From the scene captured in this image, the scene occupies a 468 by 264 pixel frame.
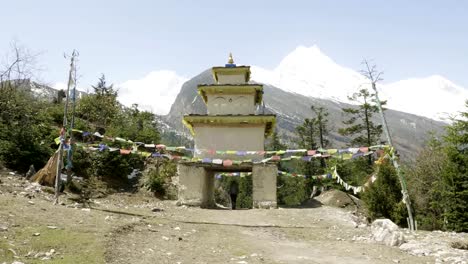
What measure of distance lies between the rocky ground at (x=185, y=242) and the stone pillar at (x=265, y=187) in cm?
601

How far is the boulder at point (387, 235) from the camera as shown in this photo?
1112 cm

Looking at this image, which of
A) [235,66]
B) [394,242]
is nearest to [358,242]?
[394,242]

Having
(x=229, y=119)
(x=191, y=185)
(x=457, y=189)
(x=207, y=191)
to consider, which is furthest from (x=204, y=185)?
(x=457, y=189)

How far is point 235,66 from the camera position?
25.8 meters

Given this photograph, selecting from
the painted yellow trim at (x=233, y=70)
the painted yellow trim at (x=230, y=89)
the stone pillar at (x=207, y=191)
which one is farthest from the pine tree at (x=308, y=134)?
the painted yellow trim at (x=230, y=89)

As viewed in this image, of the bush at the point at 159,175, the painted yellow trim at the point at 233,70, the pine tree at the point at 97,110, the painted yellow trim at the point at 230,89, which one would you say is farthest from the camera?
the pine tree at the point at 97,110

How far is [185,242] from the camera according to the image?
10.7 m

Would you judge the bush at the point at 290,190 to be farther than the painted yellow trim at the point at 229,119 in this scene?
Yes

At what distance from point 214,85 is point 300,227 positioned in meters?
12.7

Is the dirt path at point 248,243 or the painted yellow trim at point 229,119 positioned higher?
the painted yellow trim at point 229,119

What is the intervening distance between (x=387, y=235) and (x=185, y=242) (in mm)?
6022

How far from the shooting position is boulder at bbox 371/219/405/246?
11.1 m

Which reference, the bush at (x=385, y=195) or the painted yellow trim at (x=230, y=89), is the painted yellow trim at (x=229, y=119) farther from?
the bush at (x=385, y=195)

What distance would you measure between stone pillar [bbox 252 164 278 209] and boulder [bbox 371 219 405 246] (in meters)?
9.49
